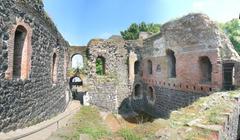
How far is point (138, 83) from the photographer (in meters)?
20.6

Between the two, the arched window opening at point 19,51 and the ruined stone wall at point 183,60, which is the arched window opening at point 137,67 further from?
the arched window opening at point 19,51

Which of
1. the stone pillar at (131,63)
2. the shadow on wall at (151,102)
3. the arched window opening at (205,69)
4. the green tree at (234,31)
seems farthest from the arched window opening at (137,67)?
the green tree at (234,31)

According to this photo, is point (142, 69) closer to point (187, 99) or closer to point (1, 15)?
point (187, 99)

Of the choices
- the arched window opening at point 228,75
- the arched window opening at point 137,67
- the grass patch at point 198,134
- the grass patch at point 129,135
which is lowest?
the grass patch at point 129,135

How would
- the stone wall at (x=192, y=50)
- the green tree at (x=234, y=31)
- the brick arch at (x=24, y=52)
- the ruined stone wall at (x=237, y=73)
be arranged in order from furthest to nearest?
the green tree at (x=234, y=31) → the stone wall at (x=192, y=50) → the ruined stone wall at (x=237, y=73) → the brick arch at (x=24, y=52)

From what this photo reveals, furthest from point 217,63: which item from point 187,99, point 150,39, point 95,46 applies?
point 95,46

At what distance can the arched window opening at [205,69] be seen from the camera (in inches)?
509

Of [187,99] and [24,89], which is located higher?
[24,89]

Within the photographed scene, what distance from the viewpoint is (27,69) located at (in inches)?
306

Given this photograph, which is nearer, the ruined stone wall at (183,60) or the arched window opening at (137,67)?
the ruined stone wall at (183,60)

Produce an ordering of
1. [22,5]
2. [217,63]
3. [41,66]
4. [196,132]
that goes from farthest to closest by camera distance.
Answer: [217,63] < [41,66] < [22,5] < [196,132]

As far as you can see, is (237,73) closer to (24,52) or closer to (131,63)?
(24,52)

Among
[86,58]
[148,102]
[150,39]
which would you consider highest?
[150,39]

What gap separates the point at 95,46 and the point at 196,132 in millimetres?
15441
